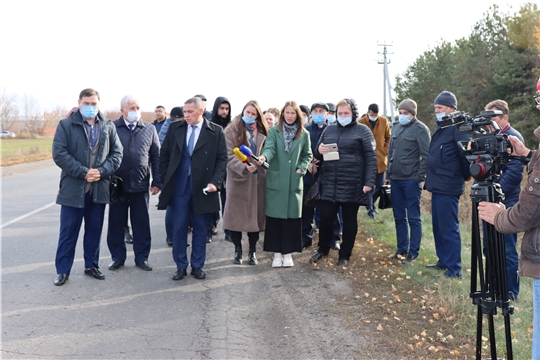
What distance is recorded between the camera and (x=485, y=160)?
3.80 m

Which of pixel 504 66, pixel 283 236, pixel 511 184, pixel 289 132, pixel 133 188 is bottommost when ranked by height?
pixel 283 236

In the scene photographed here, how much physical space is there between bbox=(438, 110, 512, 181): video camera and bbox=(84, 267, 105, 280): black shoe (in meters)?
4.76

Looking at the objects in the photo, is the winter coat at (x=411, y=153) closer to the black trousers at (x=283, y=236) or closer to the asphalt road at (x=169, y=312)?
the black trousers at (x=283, y=236)

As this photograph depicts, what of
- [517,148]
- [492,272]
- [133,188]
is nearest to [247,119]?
[133,188]

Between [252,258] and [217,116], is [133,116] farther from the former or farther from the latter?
[252,258]

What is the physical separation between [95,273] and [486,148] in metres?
4.99

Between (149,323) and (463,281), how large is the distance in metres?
3.71

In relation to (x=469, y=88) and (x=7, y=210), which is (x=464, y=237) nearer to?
(x=7, y=210)

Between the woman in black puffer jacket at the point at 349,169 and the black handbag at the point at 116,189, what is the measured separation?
8.87 feet

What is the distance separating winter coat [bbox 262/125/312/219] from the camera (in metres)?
7.76

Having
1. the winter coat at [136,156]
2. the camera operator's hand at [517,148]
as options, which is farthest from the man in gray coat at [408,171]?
the camera operator's hand at [517,148]

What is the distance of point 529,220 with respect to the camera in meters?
3.35

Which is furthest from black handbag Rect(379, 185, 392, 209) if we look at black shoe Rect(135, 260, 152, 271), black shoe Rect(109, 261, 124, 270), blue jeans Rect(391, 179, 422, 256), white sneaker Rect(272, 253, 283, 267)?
black shoe Rect(109, 261, 124, 270)

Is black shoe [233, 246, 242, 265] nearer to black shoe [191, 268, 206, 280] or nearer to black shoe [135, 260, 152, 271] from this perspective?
black shoe [191, 268, 206, 280]
